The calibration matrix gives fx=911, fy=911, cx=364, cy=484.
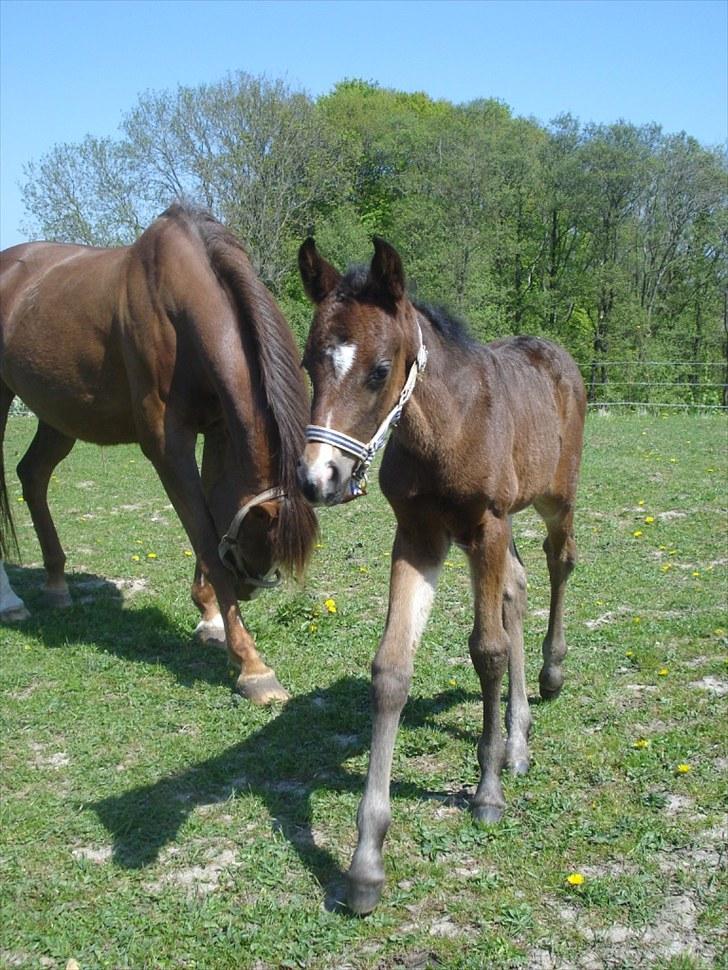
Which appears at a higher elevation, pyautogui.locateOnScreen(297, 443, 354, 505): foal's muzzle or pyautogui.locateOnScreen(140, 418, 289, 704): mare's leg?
pyautogui.locateOnScreen(297, 443, 354, 505): foal's muzzle

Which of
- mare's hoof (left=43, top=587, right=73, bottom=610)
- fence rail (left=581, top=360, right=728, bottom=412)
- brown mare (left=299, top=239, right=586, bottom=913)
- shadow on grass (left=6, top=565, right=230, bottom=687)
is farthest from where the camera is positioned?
fence rail (left=581, top=360, right=728, bottom=412)

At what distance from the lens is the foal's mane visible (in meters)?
5.01

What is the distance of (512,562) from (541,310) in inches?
1369

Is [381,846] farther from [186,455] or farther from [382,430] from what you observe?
[186,455]

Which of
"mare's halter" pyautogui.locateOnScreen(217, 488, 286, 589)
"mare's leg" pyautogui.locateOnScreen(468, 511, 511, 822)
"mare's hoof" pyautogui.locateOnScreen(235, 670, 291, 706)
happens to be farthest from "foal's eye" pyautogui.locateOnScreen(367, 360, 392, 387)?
"mare's hoof" pyautogui.locateOnScreen(235, 670, 291, 706)

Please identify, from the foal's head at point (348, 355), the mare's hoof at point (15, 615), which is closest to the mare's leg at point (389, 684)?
the foal's head at point (348, 355)

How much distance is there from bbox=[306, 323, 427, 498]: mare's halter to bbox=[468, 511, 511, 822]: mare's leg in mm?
672

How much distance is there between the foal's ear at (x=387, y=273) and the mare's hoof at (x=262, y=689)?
107 inches

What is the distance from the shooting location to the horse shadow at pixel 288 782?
12.0 feet

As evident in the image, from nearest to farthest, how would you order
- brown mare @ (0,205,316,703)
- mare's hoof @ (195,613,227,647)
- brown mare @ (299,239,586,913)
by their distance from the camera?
1. brown mare @ (299,239,586,913)
2. brown mare @ (0,205,316,703)
3. mare's hoof @ (195,613,227,647)

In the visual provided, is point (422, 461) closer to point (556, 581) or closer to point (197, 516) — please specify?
point (556, 581)

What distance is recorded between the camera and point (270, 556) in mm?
5211

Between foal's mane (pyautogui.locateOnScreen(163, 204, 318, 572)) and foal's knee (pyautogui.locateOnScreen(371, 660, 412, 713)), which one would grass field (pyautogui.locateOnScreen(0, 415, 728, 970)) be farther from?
foal's mane (pyautogui.locateOnScreen(163, 204, 318, 572))

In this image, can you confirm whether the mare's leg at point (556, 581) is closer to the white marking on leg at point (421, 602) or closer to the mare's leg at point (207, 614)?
the white marking on leg at point (421, 602)
